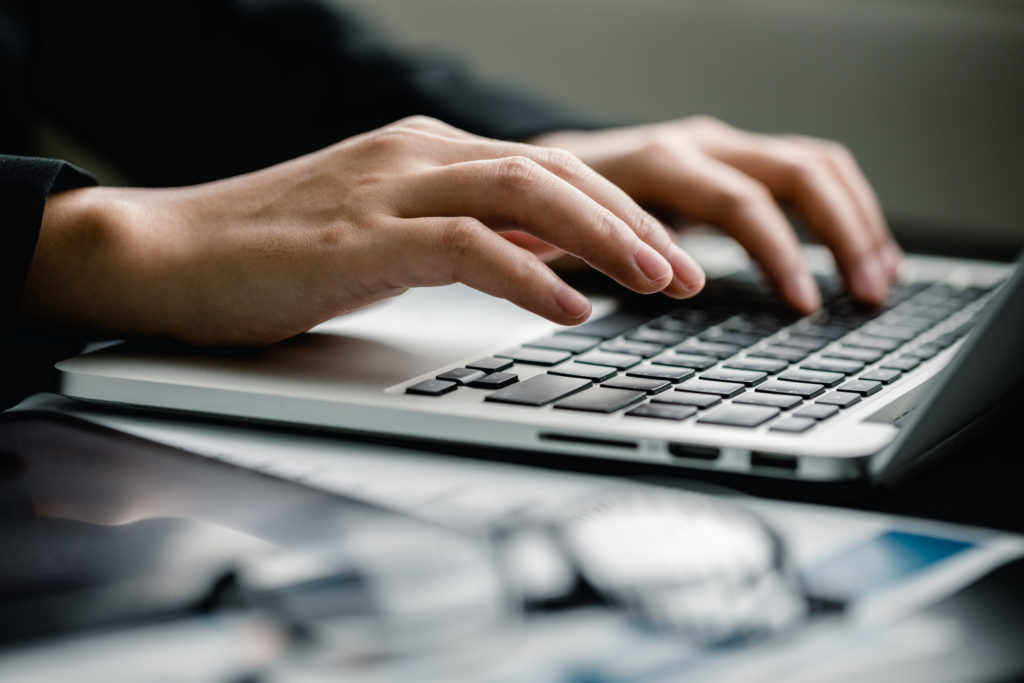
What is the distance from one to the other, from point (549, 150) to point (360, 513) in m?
0.27

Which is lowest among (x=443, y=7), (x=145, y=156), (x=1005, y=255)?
(x=1005, y=255)

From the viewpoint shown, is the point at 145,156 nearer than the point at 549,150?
No

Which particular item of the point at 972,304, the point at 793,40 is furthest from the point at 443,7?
the point at 972,304

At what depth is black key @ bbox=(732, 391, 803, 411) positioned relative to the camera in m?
0.45

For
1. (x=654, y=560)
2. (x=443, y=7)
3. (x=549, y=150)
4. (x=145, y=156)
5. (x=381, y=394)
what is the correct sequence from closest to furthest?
1. (x=654, y=560)
2. (x=381, y=394)
3. (x=549, y=150)
4. (x=145, y=156)
5. (x=443, y=7)

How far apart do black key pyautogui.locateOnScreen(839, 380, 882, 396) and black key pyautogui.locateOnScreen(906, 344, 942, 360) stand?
75mm

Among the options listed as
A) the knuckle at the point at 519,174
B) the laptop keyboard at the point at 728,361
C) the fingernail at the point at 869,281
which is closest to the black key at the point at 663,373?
the laptop keyboard at the point at 728,361

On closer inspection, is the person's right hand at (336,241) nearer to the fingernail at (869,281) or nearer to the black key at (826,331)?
the black key at (826,331)

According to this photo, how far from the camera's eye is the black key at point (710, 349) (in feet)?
1.82

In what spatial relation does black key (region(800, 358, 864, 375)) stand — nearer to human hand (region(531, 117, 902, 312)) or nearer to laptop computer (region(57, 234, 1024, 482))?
laptop computer (region(57, 234, 1024, 482))

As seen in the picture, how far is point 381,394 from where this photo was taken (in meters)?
0.47

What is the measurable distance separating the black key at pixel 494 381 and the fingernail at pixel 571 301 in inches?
1.6

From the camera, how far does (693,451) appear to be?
0.41 m

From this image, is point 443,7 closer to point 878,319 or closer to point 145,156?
point 145,156
